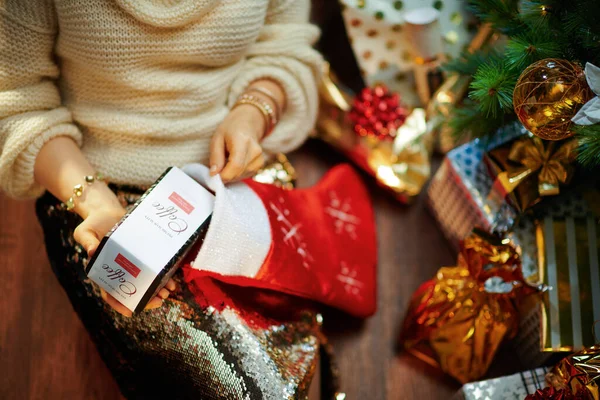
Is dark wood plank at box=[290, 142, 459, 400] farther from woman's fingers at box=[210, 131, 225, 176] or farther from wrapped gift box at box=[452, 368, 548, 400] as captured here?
woman's fingers at box=[210, 131, 225, 176]

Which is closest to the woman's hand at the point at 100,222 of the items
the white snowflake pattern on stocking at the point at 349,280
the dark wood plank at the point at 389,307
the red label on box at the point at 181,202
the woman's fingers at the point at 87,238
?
the woman's fingers at the point at 87,238

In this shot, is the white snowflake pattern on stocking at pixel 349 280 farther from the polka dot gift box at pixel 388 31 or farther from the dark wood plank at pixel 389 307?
the polka dot gift box at pixel 388 31

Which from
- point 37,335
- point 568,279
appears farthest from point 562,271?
point 37,335

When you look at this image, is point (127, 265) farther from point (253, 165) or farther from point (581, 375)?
point (581, 375)

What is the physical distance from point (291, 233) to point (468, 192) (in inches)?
15.9

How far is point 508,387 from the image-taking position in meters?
0.84

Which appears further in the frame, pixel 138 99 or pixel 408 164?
pixel 408 164

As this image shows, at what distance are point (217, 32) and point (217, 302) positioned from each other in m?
0.40

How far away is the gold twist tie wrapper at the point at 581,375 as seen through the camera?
0.67 meters

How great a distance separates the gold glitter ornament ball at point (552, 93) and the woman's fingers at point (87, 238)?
0.59 meters

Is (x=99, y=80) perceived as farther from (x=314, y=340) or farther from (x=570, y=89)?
(x=570, y=89)

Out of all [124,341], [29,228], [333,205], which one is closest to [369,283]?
[333,205]

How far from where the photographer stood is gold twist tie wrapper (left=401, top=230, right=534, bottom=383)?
90 centimetres

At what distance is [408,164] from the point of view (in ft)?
3.95
